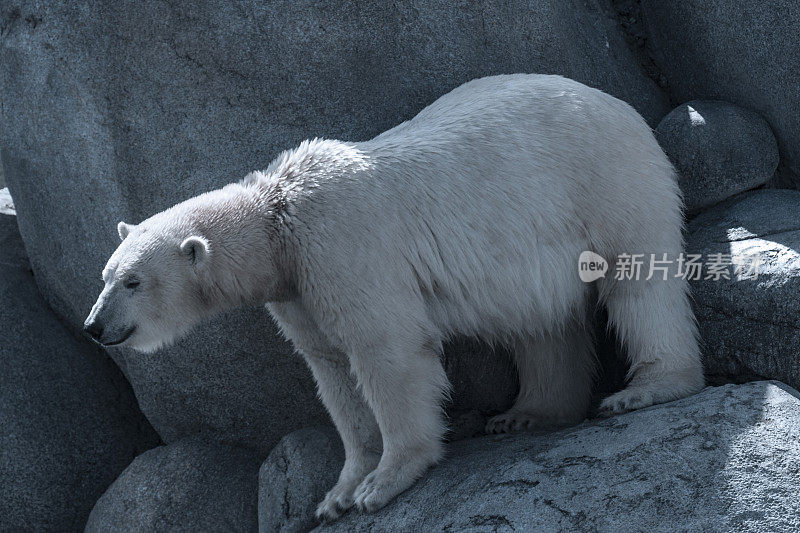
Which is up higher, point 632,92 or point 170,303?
point 632,92

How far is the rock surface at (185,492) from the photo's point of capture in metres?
4.51

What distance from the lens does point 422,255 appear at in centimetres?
384

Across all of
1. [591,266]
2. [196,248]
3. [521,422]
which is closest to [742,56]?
[591,266]

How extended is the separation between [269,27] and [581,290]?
202 cm

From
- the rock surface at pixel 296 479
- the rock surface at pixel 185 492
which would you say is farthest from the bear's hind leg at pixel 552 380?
the rock surface at pixel 185 492

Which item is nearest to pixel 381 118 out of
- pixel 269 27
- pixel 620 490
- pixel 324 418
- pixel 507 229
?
pixel 269 27

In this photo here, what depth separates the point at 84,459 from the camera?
16.6ft

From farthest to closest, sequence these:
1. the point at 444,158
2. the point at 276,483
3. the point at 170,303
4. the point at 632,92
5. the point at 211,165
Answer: the point at 632,92 < the point at 211,165 < the point at 276,483 < the point at 444,158 < the point at 170,303

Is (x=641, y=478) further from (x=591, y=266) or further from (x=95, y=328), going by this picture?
(x=95, y=328)

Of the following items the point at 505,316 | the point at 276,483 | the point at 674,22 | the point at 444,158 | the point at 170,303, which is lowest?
the point at 276,483

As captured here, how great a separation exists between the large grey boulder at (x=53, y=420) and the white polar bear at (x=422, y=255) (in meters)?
1.70

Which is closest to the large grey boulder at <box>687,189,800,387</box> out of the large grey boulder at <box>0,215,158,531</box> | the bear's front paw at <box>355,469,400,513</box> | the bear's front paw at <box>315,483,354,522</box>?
the bear's front paw at <box>355,469,400,513</box>

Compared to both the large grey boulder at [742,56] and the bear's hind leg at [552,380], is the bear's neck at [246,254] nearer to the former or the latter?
the bear's hind leg at [552,380]

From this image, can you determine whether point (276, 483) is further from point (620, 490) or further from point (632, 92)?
point (632, 92)
